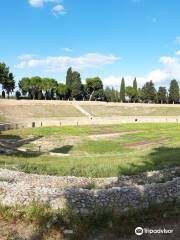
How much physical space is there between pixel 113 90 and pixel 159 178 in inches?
5969

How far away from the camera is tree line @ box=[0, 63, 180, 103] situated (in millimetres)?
141500

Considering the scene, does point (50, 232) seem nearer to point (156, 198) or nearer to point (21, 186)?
point (21, 186)

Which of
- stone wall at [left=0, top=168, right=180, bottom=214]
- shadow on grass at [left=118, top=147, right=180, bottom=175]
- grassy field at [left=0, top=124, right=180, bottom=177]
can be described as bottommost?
grassy field at [left=0, top=124, right=180, bottom=177]

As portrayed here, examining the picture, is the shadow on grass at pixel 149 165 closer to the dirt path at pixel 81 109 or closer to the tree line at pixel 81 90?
the dirt path at pixel 81 109

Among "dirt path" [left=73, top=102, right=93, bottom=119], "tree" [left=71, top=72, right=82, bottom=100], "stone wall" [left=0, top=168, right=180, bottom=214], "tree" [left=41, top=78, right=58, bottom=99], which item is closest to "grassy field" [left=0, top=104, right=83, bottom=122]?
"dirt path" [left=73, top=102, right=93, bottom=119]

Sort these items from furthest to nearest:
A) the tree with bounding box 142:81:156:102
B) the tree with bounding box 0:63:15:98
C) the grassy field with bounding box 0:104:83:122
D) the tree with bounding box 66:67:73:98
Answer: the tree with bounding box 142:81:156:102, the tree with bounding box 66:67:73:98, the tree with bounding box 0:63:15:98, the grassy field with bounding box 0:104:83:122

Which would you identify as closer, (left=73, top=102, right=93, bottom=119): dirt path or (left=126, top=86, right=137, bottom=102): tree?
(left=73, top=102, right=93, bottom=119): dirt path

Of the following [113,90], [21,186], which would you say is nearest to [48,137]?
[21,186]

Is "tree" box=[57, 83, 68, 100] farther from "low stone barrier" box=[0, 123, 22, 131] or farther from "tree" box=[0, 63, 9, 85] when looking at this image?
"low stone barrier" box=[0, 123, 22, 131]

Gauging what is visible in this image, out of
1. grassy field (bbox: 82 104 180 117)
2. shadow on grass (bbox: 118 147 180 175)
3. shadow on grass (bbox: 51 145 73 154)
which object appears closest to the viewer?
shadow on grass (bbox: 118 147 180 175)

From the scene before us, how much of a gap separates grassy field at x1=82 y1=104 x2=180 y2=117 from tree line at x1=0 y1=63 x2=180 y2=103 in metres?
22.5

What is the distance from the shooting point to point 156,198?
14.5m

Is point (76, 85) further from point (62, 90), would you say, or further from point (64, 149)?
point (64, 149)

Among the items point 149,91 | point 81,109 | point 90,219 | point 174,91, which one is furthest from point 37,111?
point 90,219
